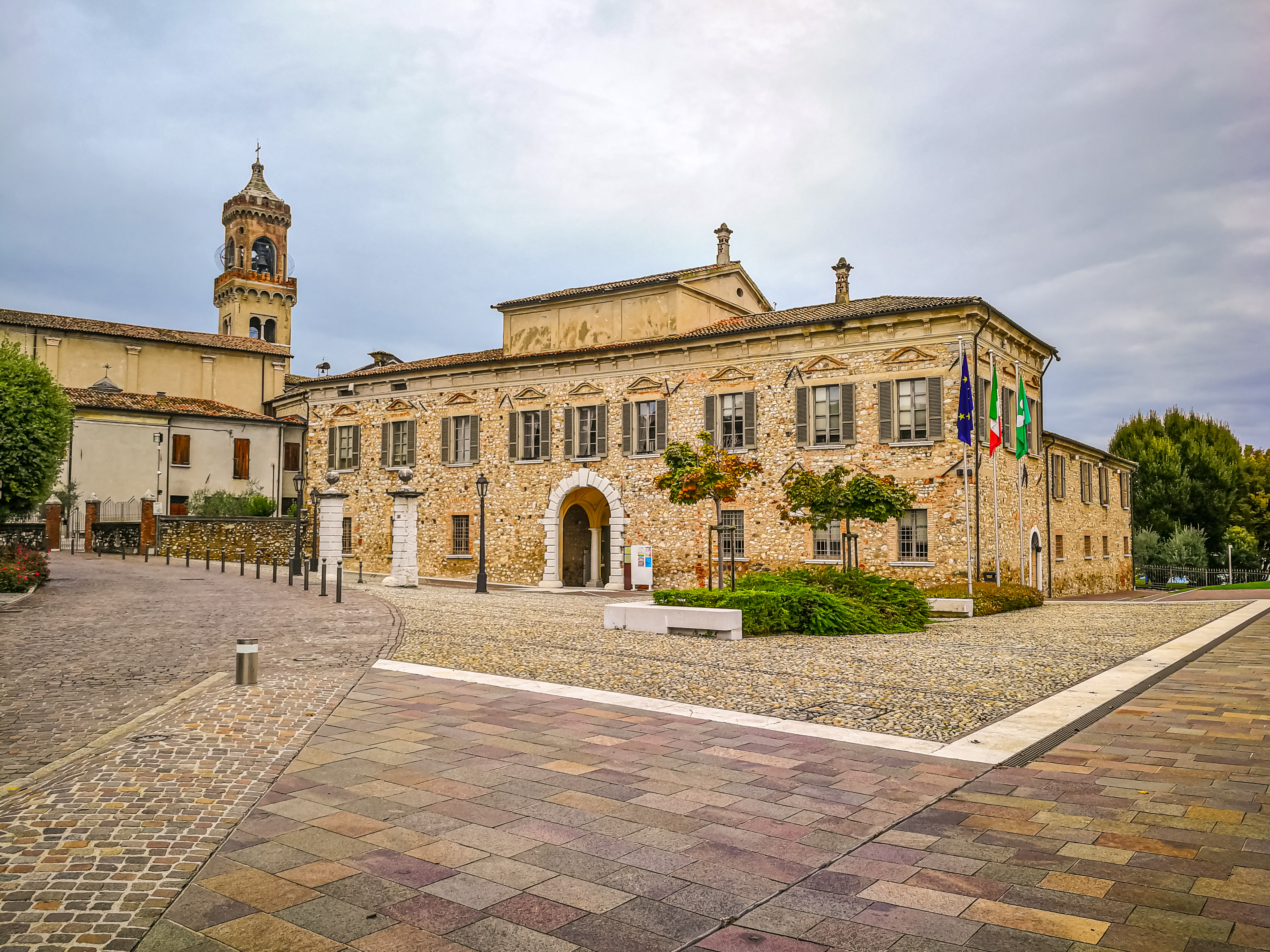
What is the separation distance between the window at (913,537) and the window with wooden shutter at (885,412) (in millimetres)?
1040

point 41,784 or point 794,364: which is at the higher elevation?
point 794,364

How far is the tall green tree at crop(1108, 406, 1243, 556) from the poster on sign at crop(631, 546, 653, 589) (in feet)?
107

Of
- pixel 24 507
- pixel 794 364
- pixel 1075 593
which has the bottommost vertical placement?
pixel 1075 593

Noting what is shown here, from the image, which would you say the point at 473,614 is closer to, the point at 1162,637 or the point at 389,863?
the point at 1162,637

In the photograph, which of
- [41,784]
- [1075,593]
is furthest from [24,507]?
[1075,593]

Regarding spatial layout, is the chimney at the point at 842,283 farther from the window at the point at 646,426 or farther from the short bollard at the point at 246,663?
the short bollard at the point at 246,663

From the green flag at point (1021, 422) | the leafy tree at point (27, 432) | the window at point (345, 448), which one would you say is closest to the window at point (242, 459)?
the window at point (345, 448)

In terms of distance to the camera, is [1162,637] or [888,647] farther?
[1162,637]

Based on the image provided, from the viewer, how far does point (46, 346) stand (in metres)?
44.2

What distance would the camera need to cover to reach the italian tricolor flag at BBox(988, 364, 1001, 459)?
2345cm

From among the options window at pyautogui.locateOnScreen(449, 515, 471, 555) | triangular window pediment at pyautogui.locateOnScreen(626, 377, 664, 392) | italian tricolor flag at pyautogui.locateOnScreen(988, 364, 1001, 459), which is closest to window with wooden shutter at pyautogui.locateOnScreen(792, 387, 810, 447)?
triangular window pediment at pyautogui.locateOnScreen(626, 377, 664, 392)

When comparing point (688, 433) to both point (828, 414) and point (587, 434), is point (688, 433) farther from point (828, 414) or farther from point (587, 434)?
point (828, 414)

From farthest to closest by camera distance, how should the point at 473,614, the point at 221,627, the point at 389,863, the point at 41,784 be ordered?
the point at 473,614
the point at 221,627
the point at 41,784
the point at 389,863

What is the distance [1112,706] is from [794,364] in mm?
19590
